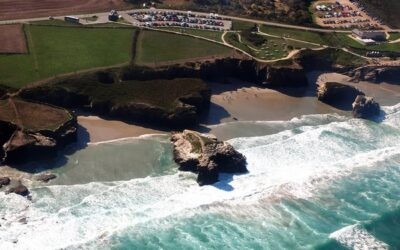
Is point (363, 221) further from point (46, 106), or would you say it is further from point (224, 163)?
point (46, 106)

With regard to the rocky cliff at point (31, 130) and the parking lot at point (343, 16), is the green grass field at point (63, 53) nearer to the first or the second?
the rocky cliff at point (31, 130)

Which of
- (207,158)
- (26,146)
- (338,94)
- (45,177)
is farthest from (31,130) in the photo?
(338,94)

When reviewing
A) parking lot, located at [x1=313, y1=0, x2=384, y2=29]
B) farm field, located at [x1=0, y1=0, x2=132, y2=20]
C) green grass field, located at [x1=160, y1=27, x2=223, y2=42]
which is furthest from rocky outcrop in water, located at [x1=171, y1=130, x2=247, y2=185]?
parking lot, located at [x1=313, y1=0, x2=384, y2=29]

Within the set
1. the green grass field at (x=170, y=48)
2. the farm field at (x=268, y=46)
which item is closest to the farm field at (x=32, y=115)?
the green grass field at (x=170, y=48)

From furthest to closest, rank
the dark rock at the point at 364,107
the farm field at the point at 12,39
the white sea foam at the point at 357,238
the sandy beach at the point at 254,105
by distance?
the farm field at the point at 12,39 → the dark rock at the point at 364,107 → the sandy beach at the point at 254,105 → the white sea foam at the point at 357,238

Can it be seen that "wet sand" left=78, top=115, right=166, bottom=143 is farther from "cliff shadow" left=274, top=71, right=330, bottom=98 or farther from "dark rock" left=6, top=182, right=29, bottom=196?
"cliff shadow" left=274, top=71, right=330, bottom=98

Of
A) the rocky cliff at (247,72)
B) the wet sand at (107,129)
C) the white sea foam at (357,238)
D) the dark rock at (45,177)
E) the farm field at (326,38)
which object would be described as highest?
the farm field at (326,38)

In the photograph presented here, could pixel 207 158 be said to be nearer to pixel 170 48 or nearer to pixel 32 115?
pixel 32 115
